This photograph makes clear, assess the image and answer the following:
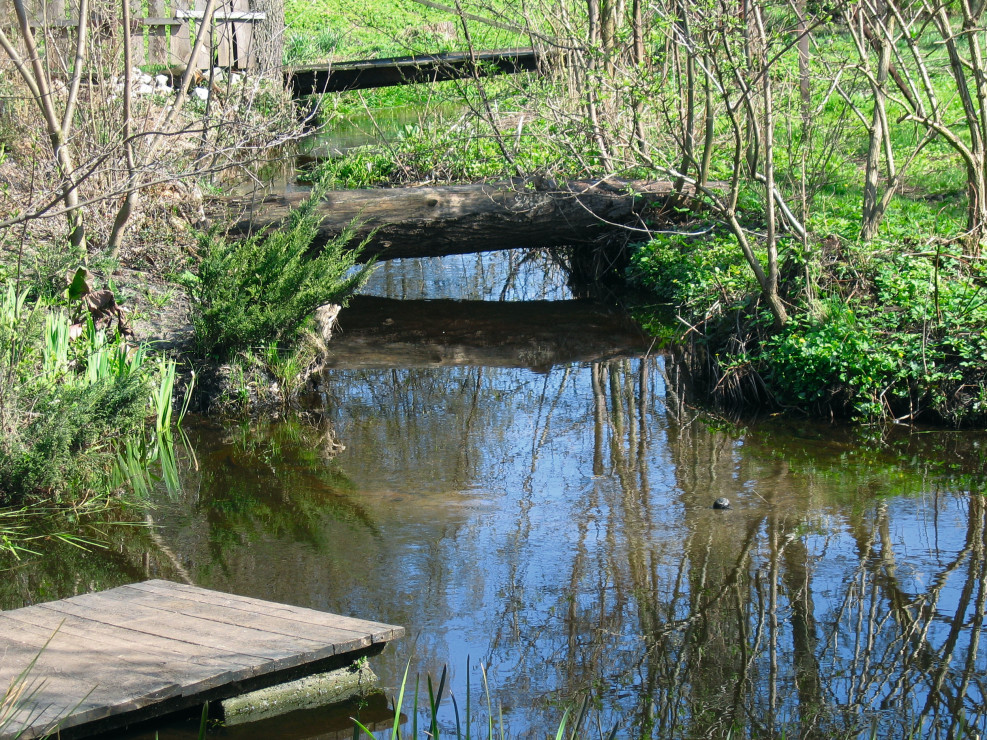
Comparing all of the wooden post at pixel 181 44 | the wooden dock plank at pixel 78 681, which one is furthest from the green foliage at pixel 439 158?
the wooden dock plank at pixel 78 681

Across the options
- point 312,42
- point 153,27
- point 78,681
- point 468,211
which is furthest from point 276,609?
point 312,42

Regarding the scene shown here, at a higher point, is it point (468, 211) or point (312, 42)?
point (312, 42)

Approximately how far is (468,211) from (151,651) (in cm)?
711

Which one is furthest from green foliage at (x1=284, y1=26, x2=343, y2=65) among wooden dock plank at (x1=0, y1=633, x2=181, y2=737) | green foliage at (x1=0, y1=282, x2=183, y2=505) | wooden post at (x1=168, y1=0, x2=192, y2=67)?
wooden dock plank at (x1=0, y1=633, x2=181, y2=737)

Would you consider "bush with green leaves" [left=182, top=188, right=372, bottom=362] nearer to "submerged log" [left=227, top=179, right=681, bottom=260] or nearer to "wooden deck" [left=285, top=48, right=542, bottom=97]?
"submerged log" [left=227, top=179, right=681, bottom=260]

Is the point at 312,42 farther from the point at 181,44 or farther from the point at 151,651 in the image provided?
the point at 151,651

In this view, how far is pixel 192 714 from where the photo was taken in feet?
12.5

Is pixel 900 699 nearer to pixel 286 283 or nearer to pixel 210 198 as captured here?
pixel 286 283

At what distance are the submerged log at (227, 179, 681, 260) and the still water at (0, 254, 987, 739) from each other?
2.24 meters

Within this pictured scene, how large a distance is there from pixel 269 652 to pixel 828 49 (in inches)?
250

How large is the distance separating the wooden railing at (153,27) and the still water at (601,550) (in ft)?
11.6

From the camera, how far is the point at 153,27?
42.0 ft

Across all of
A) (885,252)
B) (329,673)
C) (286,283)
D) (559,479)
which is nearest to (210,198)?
(286,283)

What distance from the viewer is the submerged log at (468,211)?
33.4 feet
